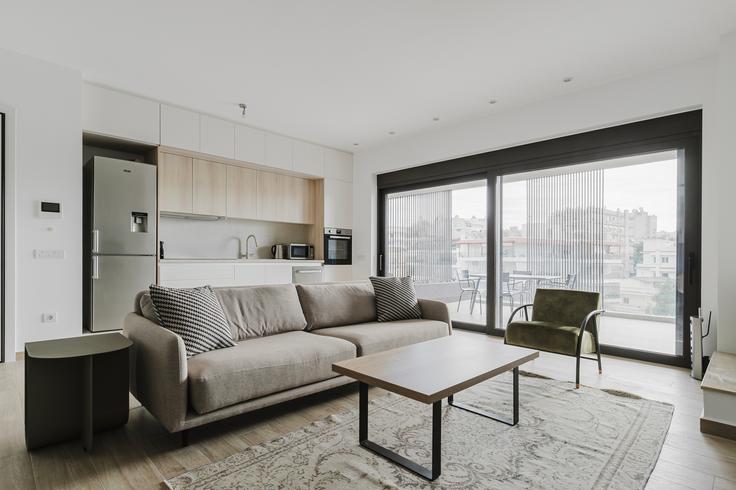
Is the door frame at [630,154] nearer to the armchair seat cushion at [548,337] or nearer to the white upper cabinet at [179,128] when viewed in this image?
the armchair seat cushion at [548,337]

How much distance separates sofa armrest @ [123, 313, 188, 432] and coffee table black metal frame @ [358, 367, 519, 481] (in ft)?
2.94

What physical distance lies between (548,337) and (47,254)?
4573mm

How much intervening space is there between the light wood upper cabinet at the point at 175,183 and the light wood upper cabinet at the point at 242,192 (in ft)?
1.77

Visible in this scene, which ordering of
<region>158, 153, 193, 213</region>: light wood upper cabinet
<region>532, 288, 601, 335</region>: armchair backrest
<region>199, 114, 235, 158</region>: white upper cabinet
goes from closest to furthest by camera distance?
<region>532, 288, 601, 335</region>: armchair backrest
<region>158, 153, 193, 213</region>: light wood upper cabinet
<region>199, 114, 235, 158</region>: white upper cabinet

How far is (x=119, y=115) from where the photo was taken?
14.0 ft

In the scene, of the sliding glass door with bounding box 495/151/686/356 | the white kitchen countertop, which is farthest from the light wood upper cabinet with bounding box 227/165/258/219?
the sliding glass door with bounding box 495/151/686/356

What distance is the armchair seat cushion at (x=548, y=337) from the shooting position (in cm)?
312

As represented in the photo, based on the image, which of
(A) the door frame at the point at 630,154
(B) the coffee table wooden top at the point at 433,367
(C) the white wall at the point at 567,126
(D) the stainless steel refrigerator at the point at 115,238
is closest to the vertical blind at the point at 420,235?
(C) the white wall at the point at 567,126

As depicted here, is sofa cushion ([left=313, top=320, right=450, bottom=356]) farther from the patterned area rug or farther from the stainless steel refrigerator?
the stainless steel refrigerator

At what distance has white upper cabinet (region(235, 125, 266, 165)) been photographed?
17.4 feet

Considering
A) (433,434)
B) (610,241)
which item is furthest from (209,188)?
(610,241)

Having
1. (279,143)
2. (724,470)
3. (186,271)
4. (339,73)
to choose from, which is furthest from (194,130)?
(724,470)

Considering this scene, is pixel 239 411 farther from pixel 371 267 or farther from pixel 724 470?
pixel 371 267

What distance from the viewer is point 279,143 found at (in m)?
5.75
